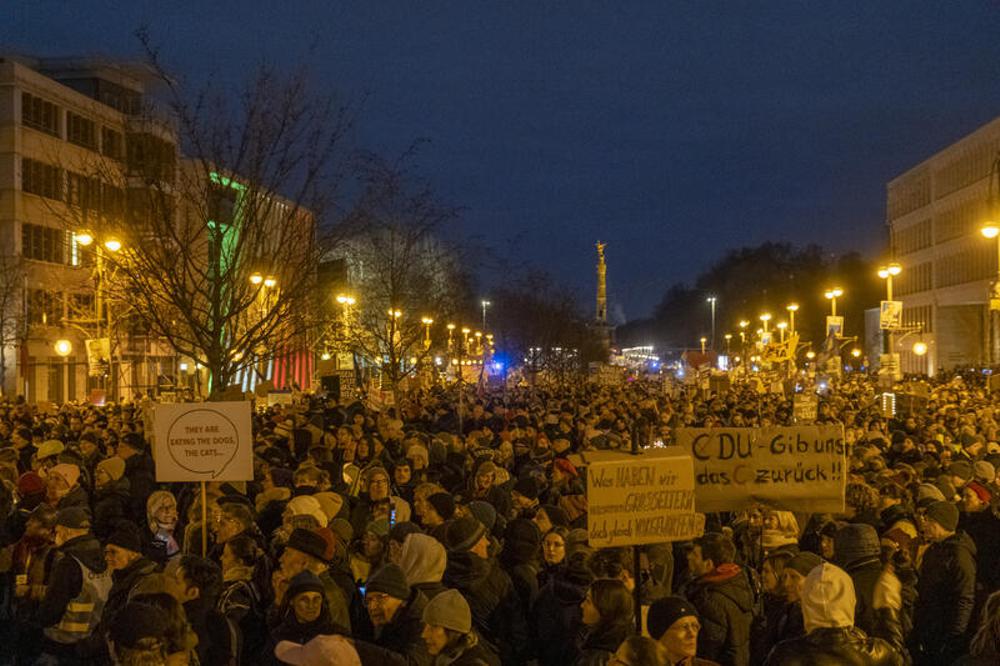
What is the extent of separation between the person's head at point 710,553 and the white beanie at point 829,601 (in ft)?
5.00

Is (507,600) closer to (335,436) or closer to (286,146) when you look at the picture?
(335,436)

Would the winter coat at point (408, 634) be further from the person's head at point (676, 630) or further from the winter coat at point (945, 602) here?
the winter coat at point (945, 602)

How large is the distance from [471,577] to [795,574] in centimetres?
183

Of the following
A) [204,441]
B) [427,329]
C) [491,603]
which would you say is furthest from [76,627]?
[427,329]

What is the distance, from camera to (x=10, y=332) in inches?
1789

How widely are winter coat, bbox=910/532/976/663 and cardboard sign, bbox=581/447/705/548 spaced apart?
71.5 inches

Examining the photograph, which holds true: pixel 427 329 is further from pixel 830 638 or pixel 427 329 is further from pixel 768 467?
pixel 830 638

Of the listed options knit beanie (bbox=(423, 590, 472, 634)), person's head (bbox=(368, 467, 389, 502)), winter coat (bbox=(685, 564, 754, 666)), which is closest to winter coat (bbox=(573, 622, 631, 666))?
knit beanie (bbox=(423, 590, 472, 634))

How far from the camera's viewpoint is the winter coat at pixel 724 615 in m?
6.10

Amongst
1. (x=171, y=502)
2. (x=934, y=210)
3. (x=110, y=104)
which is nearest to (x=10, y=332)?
(x=110, y=104)

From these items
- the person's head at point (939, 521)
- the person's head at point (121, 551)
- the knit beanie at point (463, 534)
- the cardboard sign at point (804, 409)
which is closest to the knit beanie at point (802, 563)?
the person's head at point (939, 521)

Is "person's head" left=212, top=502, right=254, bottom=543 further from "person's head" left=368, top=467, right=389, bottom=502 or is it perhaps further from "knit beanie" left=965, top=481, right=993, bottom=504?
"knit beanie" left=965, top=481, right=993, bottom=504

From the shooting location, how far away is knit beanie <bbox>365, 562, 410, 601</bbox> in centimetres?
552

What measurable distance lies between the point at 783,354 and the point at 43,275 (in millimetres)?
32689
